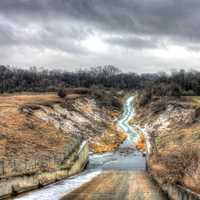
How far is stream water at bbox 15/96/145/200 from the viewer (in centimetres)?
2441

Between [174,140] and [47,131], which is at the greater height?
[47,131]

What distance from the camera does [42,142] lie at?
46.9m

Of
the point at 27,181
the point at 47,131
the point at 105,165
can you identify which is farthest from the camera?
the point at 47,131

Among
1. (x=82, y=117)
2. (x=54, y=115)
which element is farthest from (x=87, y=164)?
(x=82, y=117)

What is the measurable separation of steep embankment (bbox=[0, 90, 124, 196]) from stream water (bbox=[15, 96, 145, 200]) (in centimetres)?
111

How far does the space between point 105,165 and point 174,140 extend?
1114 cm

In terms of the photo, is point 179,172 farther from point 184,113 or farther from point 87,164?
point 184,113

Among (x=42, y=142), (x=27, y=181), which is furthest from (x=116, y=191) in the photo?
(x=42, y=142)

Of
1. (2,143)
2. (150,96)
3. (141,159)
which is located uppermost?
(150,96)

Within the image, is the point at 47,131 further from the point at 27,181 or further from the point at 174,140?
the point at 27,181

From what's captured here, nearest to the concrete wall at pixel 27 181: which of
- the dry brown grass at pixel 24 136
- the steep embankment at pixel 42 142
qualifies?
the steep embankment at pixel 42 142

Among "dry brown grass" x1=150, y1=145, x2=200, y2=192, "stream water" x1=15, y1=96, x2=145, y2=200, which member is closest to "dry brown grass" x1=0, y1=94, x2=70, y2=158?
"stream water" x1=15, y1=96, x2=145, y2=200

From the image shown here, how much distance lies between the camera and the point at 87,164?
48219 mm

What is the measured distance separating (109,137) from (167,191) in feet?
167
